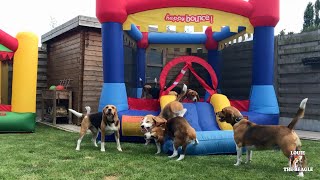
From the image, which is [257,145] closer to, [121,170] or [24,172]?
[121,170]

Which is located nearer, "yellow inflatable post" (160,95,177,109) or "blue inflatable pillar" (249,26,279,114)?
"yellow inflatable post" (160,95,177,109)

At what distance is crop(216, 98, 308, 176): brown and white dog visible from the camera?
5207 mm

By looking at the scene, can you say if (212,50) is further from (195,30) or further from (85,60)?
(85,60)

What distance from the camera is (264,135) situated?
5.56 m

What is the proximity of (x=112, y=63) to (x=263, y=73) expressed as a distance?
13.5 ft

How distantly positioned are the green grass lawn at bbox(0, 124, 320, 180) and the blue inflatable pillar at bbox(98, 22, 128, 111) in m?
1.30

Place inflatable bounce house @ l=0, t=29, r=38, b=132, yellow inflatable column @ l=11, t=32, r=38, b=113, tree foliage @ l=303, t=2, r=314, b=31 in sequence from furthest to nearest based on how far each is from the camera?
tree foliage @ l=303, t=2, r=314, b=31
yellow inflatable column @ l=11, t=32, r=38, b=113
inflatable bounce house @ l=0, t=29, r=38, b=132

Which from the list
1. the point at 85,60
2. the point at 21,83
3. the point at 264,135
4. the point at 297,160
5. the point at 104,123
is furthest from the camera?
the point at 85,60

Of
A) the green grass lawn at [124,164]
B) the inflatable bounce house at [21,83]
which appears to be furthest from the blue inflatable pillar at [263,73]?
the inflatable bounce house at [21,83]

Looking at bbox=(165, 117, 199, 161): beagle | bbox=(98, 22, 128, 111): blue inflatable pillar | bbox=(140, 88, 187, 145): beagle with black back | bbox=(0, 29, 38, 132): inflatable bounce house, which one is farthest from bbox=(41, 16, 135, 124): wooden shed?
bbox=(165, 117, 199, 161): beagle

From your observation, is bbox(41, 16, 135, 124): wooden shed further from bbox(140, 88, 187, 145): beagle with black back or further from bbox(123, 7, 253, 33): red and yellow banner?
bbox(140, 88, 187, 145): beagle with black back

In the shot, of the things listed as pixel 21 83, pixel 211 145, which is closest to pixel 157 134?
pixel 211 145

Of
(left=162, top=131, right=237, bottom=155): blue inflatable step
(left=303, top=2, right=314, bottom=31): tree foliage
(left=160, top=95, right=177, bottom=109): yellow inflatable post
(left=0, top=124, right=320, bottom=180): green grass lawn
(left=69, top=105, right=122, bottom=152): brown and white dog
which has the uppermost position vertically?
(left=303, top=2, right=314, bottom=31): tree foliage

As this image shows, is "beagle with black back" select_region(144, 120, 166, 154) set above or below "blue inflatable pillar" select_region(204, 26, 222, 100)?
below
